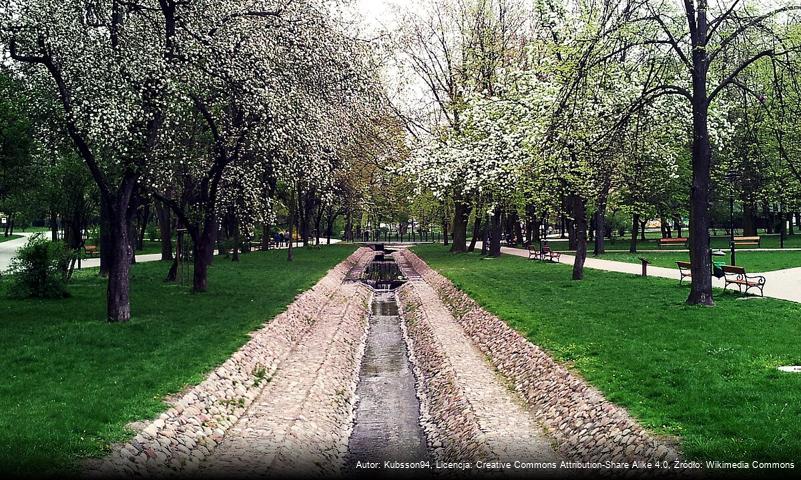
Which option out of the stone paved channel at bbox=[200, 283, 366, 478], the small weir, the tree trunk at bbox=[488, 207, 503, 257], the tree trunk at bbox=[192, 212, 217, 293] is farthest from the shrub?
the tree trunk at bbox=[488, 207, 503, 257]

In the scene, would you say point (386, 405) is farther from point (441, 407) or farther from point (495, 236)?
point (495, 236)

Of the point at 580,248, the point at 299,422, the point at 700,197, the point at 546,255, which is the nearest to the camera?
the point at 299,422

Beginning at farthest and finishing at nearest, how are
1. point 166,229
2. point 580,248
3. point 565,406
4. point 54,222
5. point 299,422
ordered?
point 166,229 < point 54,222 < point 580,248 < point 299,422 < point 565,406

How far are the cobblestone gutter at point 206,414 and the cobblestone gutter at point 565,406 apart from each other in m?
3.38

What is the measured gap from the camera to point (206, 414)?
11141 millimetres

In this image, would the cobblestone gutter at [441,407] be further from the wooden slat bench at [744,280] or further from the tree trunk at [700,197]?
the wooden slat bench at [744,280]

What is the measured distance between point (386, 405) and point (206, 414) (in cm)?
427

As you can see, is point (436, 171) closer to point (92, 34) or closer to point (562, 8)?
point (562, 8)

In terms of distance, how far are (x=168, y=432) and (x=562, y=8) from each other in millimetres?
23343

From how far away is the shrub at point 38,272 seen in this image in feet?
70.4

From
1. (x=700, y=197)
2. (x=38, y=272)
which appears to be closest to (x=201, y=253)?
(x=38, y=272)

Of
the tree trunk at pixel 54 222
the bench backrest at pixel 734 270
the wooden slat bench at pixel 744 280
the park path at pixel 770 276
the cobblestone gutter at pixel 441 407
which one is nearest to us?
the cobblestone gutter at pixel 441 407


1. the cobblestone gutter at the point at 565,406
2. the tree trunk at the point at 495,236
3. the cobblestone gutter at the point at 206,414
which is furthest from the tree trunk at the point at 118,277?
the tree trunk at the point at 495,236

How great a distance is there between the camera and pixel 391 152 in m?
45.2
